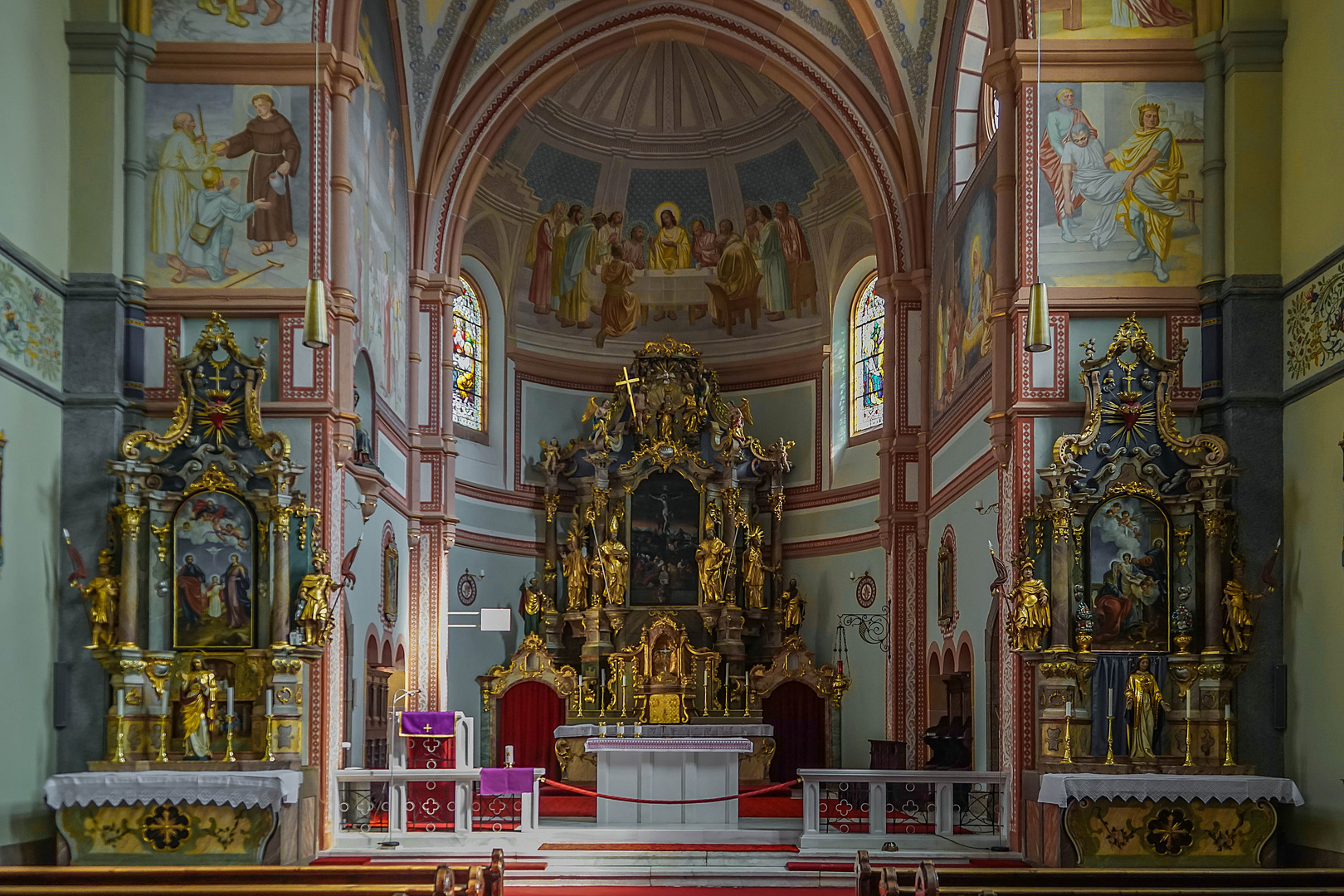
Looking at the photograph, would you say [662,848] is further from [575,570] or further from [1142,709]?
[575,570]

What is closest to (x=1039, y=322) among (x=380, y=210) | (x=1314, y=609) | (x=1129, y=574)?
(x=1129, y=574)

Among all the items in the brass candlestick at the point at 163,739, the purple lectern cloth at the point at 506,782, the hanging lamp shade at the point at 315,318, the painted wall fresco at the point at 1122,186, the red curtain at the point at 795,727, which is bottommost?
the red curtain at the point at 795,727

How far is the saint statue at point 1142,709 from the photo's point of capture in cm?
1317

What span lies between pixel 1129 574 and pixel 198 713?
896cm

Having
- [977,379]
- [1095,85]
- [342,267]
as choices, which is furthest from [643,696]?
[1095,85]

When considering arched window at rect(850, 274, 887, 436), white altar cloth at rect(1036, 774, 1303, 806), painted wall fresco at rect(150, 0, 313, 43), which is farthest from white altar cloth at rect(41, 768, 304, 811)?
arched window at rect(850, 274, 887, 436)

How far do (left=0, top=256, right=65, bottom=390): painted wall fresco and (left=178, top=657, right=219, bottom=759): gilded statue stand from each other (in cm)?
316

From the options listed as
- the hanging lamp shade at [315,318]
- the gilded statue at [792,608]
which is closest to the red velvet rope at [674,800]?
the hanging lamp shade at [315,318]

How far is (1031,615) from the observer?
13.2 metres

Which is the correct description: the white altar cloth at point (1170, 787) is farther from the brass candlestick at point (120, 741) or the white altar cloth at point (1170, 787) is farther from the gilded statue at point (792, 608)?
the gilded statue at point (792, 608)

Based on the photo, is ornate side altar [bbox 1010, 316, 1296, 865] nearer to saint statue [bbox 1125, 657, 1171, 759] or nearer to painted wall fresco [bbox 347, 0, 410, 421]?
saint statue [bbox 1125, 657, 1171, 759]

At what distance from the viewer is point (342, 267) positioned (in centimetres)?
1501

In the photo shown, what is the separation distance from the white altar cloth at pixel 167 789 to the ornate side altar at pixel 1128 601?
707 centimetres

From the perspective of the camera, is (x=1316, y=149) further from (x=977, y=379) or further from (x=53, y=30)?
(x=53, y=30)
